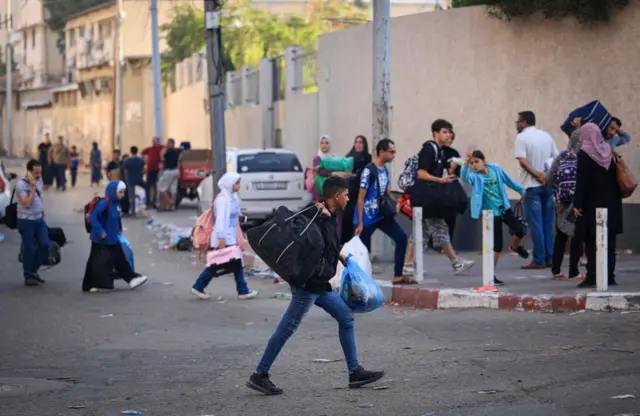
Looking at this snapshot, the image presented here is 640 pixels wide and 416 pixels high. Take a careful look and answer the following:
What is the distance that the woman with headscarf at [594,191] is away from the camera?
13125 mm

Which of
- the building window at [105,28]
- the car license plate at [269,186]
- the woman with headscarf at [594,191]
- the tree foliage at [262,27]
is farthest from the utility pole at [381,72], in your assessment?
the building window at [105,28]

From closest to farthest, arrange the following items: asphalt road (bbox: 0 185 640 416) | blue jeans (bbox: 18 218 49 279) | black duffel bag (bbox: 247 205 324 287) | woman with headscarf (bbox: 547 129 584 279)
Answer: asphalt road (bbox: 0 185 640 416)
black duffel bag (bbox: 247 205 324 287)
woman with headscarf (bbox: 547 129 584 279)
blue jeans (bbox: 18 218 49 279)

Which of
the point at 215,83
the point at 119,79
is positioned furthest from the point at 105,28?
the point at 215,83

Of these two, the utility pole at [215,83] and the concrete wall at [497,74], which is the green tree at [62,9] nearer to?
the concrete wall at [497,74]

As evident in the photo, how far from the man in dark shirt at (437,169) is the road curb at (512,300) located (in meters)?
0.98

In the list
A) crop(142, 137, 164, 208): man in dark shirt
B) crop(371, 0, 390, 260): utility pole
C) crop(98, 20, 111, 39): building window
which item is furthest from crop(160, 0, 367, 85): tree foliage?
crop(371, 0, 390, 260): utility pole

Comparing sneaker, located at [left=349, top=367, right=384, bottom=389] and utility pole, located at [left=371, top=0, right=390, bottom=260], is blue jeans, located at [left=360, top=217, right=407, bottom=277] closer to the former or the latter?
utility pole, located at [left=371, top=0, right=390, bottom=260]

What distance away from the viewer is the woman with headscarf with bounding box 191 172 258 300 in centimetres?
1480

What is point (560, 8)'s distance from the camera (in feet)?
57.5

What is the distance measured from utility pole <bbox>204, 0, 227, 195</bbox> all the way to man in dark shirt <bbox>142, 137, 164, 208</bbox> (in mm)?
11735

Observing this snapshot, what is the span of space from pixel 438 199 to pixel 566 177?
1.47m

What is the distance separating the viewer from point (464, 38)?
20.1 metres

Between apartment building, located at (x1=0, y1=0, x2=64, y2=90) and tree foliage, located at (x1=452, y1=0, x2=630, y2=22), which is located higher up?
apartment building, located at (x1=0, y1=0, x2=64, y2=90)

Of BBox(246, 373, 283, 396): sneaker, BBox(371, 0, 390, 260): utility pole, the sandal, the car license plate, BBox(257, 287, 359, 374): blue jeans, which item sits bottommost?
BBox(246, 373, 283, 396): sneaker
